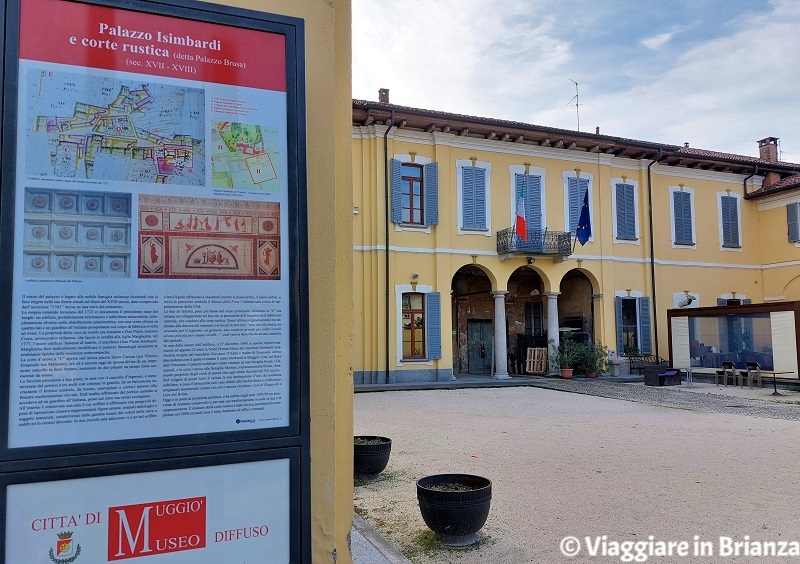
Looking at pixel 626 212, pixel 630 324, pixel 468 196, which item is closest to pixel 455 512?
pixel 468 196

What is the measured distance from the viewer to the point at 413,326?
18.9m

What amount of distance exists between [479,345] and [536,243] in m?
5.09

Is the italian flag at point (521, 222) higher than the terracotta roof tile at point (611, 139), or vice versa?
the terracotta roof tile at point (611, 139)

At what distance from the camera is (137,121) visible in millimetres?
2357

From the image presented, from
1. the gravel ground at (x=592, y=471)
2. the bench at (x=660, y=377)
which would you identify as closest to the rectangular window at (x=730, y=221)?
the bench at (x=660, y=377)

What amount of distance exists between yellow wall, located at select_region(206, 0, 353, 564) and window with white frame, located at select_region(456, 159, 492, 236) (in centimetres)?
1693

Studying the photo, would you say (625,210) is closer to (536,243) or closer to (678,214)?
(678,214)

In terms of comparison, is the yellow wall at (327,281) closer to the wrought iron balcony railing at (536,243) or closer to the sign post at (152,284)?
the sign post at (152,284)

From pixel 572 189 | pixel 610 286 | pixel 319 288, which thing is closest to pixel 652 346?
pixel 610 286

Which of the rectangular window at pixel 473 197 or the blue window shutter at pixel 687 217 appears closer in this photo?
the rectangular window at pixel 473 197

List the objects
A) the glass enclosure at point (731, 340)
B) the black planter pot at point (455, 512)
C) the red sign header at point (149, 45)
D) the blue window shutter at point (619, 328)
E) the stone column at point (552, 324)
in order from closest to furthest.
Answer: the red sign header at point (149, 45) < the black planter pot at point (455, 512) < the glass enclosure at point (731, 340) < the stone column at point (552, 324) < the blue window shutter at point (619, 328)

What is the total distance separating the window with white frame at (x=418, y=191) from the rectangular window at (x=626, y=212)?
7.35m

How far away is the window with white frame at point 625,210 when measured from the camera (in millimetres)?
22016

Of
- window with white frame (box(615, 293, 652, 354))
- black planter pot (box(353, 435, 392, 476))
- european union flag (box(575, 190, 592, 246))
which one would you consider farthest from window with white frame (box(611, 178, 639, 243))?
black planter pot (box(353, 435, 392, 476))
